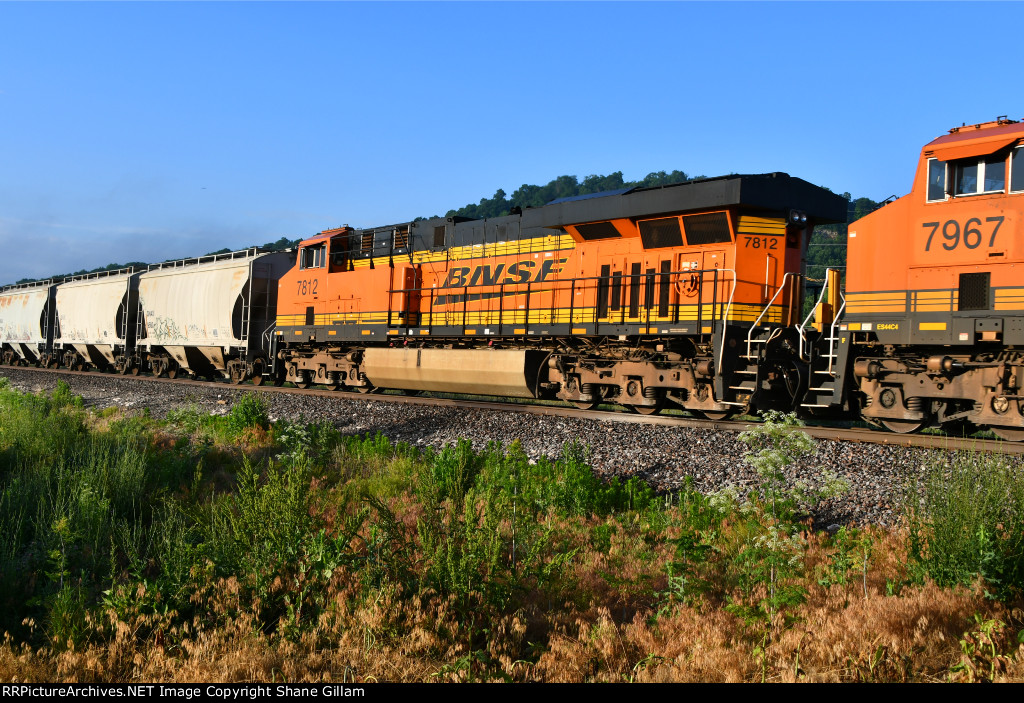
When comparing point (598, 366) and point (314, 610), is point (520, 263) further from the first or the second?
point (314, 610)

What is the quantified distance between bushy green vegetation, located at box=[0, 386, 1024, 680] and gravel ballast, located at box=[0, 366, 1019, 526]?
0.45 metres

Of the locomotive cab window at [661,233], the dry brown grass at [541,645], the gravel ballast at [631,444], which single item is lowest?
the dry brown grass at [541,645]

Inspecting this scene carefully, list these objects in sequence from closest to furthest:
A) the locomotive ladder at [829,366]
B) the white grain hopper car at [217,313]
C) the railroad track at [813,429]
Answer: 1. the railroad track at [813,429]
2. the locomotive ladder at [829,366]
3. the white grain hopper car at [217,313]

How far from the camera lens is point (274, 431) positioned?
11430mm

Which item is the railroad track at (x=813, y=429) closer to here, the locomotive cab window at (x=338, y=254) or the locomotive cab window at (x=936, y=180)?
the locomotive cab window at (x=936, y=180)

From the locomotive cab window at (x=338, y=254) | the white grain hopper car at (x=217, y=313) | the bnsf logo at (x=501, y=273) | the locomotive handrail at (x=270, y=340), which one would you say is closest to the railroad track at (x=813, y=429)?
the bnsf logo at (x=501, y=273)

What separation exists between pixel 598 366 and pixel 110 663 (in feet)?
34.5

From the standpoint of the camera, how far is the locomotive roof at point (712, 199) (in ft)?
38.1

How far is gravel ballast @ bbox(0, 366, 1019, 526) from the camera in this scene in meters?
7.39

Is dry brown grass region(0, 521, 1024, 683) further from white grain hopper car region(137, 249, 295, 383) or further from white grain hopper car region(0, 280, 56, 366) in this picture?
white grain hopper car region(0, 280, 56, 366)

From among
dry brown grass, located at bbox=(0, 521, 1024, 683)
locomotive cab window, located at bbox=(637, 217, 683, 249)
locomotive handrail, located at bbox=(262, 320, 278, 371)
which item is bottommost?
dry brown grass, located at bbox=(0, 521, 1024, 683)

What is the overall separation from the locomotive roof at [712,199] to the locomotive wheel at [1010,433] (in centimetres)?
462

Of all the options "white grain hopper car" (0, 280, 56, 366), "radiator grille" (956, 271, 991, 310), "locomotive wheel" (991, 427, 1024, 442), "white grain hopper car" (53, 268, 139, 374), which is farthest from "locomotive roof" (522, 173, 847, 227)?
"white grain hopper car" (0, 280, 56, 366)
